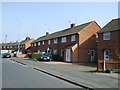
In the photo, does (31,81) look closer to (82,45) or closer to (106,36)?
(106,36)

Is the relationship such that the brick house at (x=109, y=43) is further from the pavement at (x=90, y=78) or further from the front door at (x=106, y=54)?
the pavement at (x=90, y=78)

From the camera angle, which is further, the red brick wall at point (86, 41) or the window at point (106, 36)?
the red brick wall at point (86, 41)

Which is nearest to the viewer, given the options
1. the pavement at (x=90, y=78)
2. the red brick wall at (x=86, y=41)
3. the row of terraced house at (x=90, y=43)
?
the pavement at (x=90, y=78)

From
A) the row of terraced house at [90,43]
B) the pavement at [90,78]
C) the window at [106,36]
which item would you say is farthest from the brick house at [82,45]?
the pavement at [90,78]

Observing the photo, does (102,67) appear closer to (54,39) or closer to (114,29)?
(114,29)

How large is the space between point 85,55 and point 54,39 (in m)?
12.5

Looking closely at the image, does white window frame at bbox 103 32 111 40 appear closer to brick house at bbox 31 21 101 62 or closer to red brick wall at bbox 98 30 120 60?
red brick wall at bbox 98 30 120 60

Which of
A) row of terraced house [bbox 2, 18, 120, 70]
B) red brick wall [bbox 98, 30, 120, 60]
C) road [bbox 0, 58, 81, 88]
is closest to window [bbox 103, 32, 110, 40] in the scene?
row of terraced house [bbox 2, 18, 120, 70]

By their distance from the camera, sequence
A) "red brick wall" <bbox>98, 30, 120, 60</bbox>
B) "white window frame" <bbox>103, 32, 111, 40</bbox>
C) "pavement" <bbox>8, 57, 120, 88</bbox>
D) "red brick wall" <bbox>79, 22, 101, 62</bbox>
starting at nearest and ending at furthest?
"pavement" <bbox>8, 57, 120, 88</bbox> → "red brick wall" <bbox>98, 30, 120, 60</bbox> → "white window frame" <bbox>103, 32, 111, 40</bbox> → "red brick wall" <bbox>79, 22, 101, 62</bbox>

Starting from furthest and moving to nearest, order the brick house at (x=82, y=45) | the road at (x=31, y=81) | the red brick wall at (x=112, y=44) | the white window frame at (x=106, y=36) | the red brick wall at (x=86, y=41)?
the red brick wall at (x=86, y=41), the brick house at (x=82, y=45), the white window frame at (x=106, y=36), the red brick wall at (x=112, y=44), the road at (x=31, y=81)

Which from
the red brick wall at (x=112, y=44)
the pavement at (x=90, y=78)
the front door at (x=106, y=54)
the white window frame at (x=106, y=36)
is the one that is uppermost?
the white window frame at (x=106, y=36)

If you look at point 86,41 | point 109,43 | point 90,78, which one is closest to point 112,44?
point 109,43

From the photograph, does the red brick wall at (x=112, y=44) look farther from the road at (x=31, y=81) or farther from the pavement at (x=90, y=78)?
the road at (x=31, y=81)

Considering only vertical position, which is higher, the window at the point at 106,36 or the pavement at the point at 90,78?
the window at the point at 106,36
